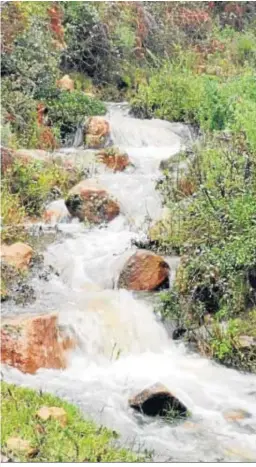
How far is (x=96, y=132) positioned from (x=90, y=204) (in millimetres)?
2828

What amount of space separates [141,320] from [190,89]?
671cm

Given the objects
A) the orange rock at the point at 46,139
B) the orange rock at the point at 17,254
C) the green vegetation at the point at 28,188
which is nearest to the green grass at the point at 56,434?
the orange rock at the point at 17,254

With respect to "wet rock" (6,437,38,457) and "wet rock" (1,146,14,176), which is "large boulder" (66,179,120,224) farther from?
"wet rock" (6,437,38,457)

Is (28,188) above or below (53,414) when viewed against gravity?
below

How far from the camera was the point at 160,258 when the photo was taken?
703cm

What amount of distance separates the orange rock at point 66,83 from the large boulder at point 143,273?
5.80 meters

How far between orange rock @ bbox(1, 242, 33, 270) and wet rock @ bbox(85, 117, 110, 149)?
13.4ft

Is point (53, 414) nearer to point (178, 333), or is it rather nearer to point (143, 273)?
point (178, 333)

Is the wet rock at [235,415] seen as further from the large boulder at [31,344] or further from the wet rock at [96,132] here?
the wet rock at [96,132]

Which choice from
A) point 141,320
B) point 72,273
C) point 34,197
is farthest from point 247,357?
point 34,197

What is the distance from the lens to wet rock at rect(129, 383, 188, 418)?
497cm

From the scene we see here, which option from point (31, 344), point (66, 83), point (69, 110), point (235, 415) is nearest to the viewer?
point (235, 415)

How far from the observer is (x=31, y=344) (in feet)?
17.9

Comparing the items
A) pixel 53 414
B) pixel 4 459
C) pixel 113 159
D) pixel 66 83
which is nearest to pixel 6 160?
pixel 113 159
